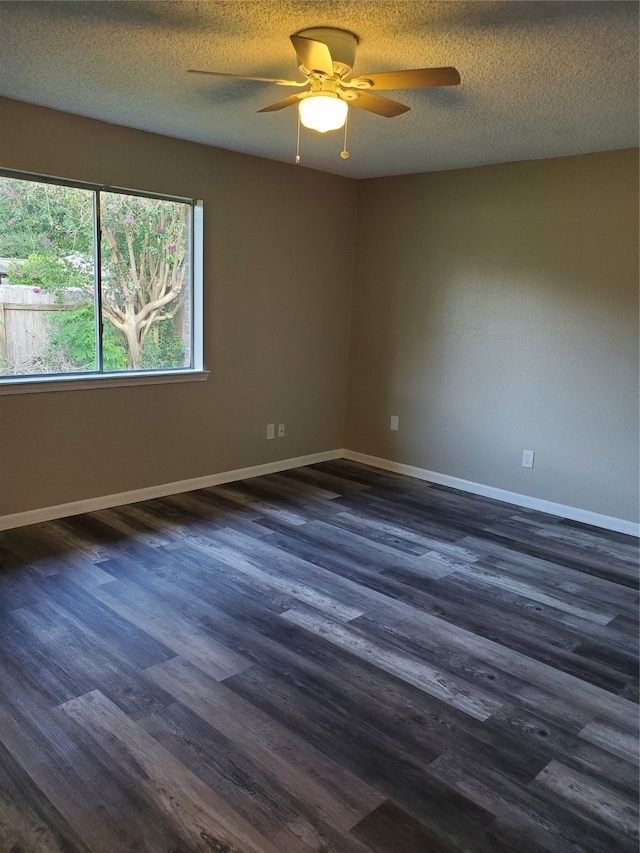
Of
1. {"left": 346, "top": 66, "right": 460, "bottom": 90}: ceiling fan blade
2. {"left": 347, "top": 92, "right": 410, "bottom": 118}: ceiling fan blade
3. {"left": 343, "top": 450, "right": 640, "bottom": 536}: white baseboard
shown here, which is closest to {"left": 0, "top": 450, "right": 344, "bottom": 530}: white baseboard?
{"left": 343, "top": 450, "right": 640, "bottom": 536}: white baseboard

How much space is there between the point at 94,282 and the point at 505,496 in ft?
10.5

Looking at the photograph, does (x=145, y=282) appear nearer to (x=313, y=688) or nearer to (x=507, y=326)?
(x=507, y=326)

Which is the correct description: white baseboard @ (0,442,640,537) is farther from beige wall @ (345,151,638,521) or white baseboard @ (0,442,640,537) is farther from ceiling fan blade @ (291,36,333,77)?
ceiling fan blade @ (291,36,333,77)

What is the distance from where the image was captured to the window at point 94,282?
146 inches

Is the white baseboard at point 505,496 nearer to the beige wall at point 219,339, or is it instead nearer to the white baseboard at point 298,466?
the white baseboard at point 298,466

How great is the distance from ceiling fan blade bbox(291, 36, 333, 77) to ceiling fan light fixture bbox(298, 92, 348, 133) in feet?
0.42

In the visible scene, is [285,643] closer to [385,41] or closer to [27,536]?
[27,536]

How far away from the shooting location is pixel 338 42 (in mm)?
2430

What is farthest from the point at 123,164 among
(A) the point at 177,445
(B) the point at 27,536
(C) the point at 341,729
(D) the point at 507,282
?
(C) the point at 341,729

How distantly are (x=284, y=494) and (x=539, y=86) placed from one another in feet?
9.83

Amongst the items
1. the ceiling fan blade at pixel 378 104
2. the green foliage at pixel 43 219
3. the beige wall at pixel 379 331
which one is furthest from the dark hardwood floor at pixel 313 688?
the ceiling fan blade at pixel 378 104

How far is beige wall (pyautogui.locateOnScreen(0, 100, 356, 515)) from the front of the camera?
12.5 feet

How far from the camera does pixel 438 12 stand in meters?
2.18

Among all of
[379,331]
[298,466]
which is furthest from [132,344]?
[379,331]
